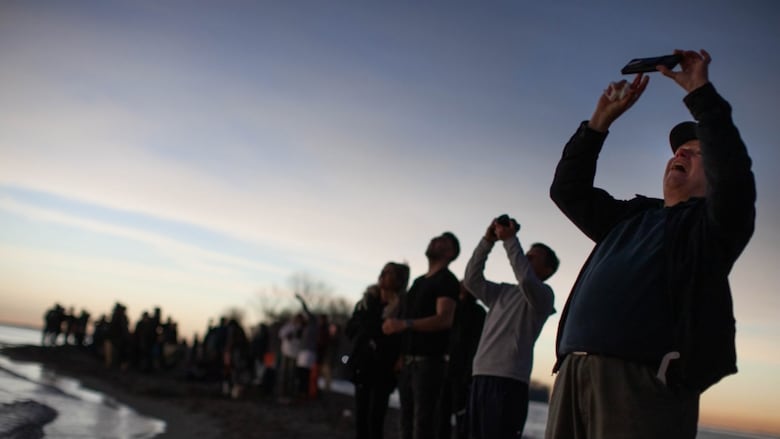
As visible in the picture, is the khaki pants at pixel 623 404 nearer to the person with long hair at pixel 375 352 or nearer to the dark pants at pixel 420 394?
the dark pants at pixel 420 394

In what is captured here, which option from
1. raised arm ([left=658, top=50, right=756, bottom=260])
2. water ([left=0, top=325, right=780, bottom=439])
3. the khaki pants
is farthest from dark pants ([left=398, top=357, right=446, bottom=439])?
raised arm ([left=658, top=50, right=756, bottom=260])

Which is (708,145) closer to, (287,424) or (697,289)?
(697,289)

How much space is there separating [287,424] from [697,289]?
30.0 feet

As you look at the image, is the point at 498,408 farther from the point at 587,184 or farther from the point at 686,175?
the point at 686,175

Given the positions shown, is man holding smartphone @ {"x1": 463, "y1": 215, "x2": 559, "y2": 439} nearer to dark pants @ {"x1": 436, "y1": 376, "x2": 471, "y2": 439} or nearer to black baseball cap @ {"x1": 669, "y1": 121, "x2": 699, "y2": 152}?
dark pants @ {"x1": 436, "y1": 376, "x2": 471, "y2": 439}

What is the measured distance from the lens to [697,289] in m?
2.44

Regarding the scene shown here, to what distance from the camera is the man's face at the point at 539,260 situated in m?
5.58

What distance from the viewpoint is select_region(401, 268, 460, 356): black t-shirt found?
242 inches

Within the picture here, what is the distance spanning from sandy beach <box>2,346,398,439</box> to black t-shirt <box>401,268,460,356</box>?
11.9ft

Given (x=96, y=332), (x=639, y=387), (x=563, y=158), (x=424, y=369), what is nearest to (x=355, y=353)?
(x=424, y=369)

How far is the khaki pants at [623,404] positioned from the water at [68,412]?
606cm

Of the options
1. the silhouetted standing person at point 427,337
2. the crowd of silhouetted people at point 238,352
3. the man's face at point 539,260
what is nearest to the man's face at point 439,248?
the silhouetted standing person at point 427,337

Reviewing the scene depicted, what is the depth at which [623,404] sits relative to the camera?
2.46m

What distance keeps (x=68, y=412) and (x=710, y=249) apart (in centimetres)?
952
